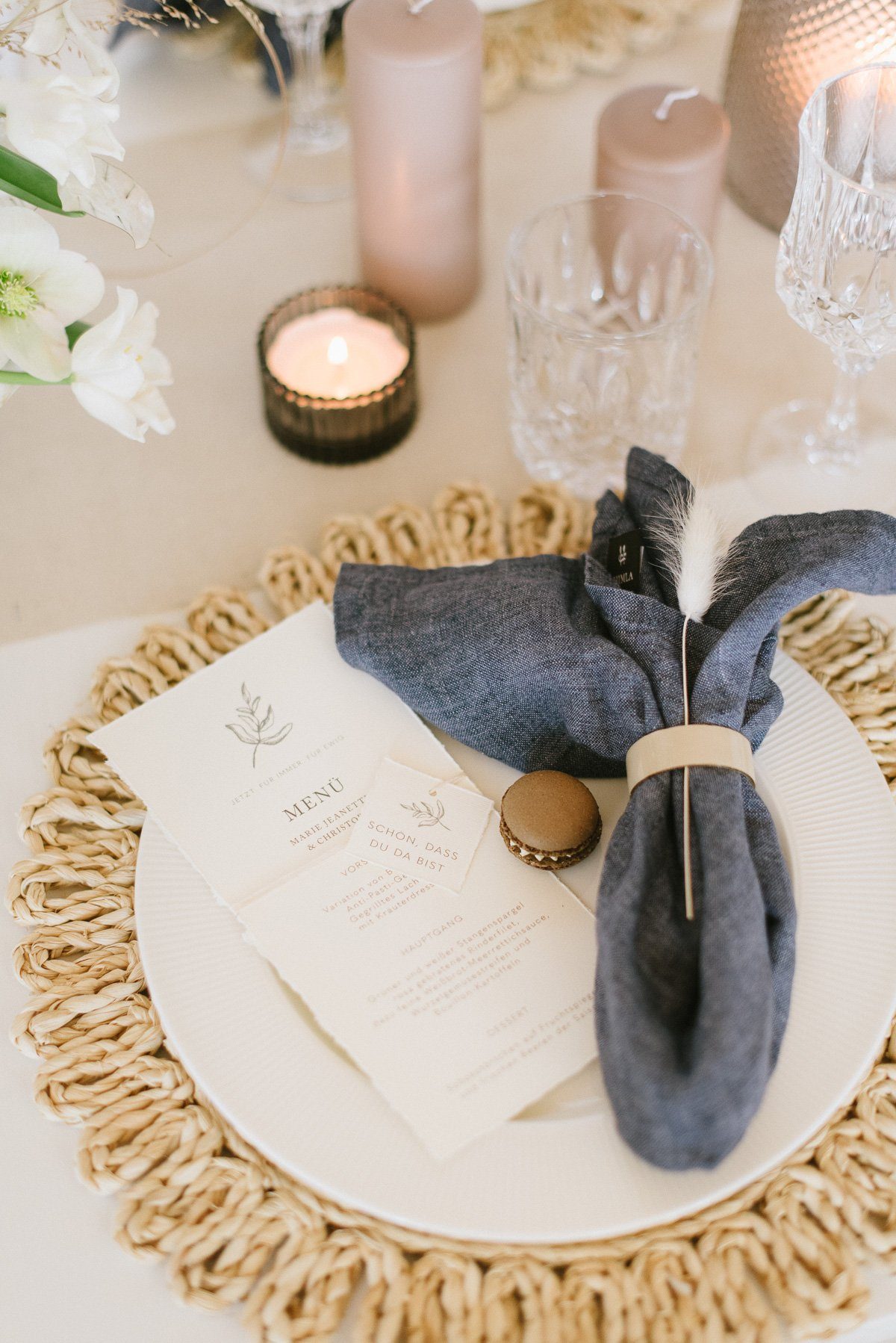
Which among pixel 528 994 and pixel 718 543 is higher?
pixel 718 543

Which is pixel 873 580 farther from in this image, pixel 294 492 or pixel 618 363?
pixel 294 492

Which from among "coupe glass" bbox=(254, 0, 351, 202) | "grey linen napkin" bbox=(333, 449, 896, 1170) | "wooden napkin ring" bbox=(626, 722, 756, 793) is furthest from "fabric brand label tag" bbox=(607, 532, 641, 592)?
"coupe glass" bbox=(254, 0, 351, 202)

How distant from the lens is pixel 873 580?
0.55m

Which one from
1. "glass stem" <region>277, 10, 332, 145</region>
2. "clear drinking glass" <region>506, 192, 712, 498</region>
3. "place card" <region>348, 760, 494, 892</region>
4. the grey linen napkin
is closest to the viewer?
the grey linen napkin

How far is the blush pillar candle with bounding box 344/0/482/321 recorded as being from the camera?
723mm

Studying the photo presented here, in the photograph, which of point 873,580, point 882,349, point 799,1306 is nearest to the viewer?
point 799,1306

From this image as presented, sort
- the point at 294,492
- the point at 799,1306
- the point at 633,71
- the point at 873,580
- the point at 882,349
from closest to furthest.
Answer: the point at 799,1306, the point at 873,580, the point at 882,349, the point at 294,492, the point at 633,71

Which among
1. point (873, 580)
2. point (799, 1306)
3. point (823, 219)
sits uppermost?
point (823, 219)

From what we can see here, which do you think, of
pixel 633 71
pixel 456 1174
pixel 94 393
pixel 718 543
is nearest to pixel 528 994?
pixel 456 1174

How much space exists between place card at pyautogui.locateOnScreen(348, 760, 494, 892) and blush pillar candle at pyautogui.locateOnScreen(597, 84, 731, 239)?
1.41ft

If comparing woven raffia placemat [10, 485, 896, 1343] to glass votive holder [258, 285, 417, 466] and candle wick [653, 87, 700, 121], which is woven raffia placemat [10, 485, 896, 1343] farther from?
candle wick [653, 87, 700, 121]

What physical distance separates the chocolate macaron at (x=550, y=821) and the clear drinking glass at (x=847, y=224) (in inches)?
12.5

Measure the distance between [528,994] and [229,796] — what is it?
18 centimetres

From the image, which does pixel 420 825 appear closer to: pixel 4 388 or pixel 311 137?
pixel 4 388
